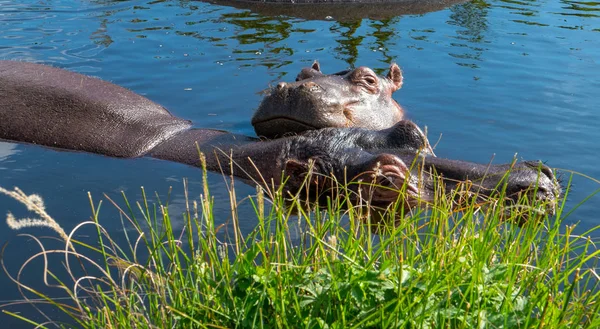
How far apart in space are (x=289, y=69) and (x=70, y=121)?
2.95 m

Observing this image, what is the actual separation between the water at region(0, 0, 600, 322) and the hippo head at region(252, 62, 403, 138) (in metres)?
0.53

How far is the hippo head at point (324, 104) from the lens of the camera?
5.45m

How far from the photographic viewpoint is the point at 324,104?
18.1 feet

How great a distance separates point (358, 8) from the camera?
38.0ft

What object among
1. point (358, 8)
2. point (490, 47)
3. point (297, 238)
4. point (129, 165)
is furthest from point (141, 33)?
point (297, 238)

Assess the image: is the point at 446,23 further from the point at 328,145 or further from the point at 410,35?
the point at 328,145

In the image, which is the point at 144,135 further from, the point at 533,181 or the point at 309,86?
the point at 533,181

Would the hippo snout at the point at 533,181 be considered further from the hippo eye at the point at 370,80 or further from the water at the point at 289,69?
the hippo eye at the point at 370,80

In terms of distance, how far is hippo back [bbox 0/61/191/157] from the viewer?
19.3ft

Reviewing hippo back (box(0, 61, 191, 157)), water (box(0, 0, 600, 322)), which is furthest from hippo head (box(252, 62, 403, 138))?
hippo back (box(0, 61, 191, 157))

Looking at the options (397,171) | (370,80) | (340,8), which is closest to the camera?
(397,171)

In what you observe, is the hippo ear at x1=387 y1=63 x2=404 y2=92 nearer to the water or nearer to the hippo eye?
the water

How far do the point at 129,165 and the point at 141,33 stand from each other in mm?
4782

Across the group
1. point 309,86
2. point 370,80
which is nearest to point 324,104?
point 309,86
